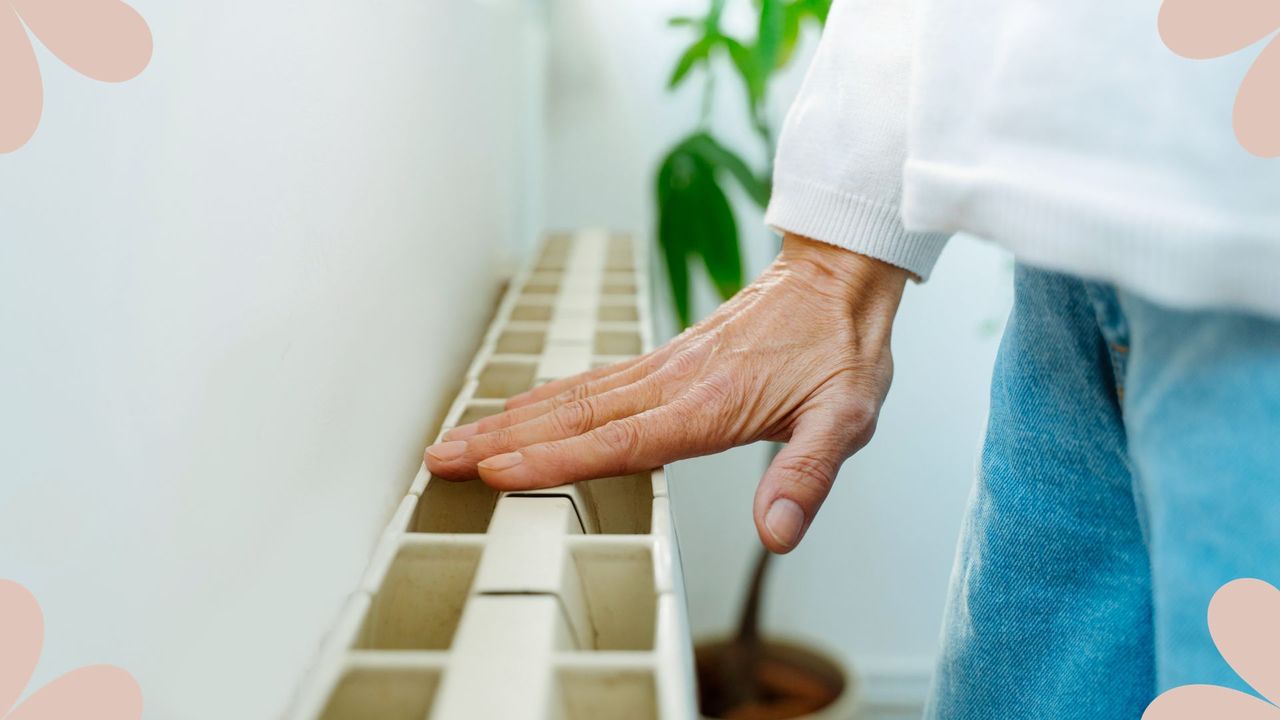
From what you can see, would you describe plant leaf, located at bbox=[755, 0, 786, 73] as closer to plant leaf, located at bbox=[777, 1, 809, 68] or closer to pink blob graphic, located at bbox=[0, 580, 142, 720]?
plant leaf, located at bbox=[777, 1, 809, 68]

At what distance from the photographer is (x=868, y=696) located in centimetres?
179

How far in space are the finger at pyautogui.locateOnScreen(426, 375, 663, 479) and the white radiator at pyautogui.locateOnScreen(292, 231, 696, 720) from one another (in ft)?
0.05

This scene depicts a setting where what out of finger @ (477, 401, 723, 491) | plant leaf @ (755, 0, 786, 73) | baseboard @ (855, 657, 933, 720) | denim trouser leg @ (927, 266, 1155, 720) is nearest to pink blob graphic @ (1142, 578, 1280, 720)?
denim trouser leg @ (927, 266, 1155, 720)

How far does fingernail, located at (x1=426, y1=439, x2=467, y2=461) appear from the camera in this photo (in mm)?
399

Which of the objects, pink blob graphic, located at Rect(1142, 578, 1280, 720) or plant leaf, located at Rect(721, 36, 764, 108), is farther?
plant leaf, located at Rect(721, 36, 764, 108)

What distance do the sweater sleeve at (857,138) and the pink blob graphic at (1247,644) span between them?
0.81 ft

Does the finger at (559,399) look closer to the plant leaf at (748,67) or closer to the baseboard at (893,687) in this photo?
the plant leaf at (748,67)

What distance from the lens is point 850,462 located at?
67.1 inches

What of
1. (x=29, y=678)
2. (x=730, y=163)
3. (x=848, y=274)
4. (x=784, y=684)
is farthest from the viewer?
(x=784, y=684)

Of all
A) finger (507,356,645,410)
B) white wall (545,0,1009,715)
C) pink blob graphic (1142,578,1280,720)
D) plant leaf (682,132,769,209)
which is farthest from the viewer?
white wall (545,0,1009,715)

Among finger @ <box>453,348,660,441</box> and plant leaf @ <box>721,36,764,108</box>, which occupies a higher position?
plant leaf @ <box>721,36,764,108</box>

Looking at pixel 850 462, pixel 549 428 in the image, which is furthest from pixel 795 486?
pixel 850 462

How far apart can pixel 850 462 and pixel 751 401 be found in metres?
1.30

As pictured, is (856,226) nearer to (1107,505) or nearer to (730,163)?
(1107,505)
